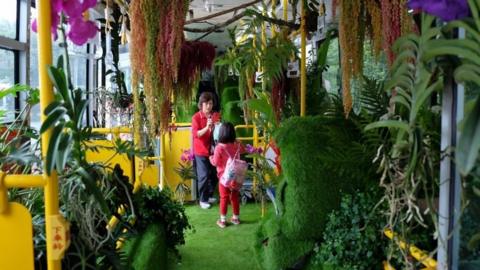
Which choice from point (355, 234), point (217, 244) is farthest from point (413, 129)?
point (217, 244)

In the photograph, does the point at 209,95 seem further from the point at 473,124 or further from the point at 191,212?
the point at 473,124

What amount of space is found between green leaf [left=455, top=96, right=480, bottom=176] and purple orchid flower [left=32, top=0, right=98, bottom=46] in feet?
3.13

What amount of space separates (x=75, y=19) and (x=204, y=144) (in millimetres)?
4353

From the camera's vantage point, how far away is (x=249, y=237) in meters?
4.35

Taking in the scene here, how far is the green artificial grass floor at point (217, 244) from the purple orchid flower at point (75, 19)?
8.19 ft

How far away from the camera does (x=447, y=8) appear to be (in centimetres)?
83

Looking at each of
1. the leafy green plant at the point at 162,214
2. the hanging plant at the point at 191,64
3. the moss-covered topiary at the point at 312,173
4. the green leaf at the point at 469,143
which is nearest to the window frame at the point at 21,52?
the leafy green plant at the point at 162,214

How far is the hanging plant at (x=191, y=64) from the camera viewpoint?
291 cm

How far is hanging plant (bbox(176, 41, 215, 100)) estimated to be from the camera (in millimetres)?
2912

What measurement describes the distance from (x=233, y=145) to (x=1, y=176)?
3.67m

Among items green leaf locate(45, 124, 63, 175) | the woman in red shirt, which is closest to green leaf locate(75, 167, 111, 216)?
green leaf locate(45, 124, 63, 175)

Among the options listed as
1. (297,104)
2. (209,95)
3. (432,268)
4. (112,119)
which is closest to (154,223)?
(297,104)

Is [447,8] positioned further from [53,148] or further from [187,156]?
[187,156]

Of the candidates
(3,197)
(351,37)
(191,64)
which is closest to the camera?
(3,197)
